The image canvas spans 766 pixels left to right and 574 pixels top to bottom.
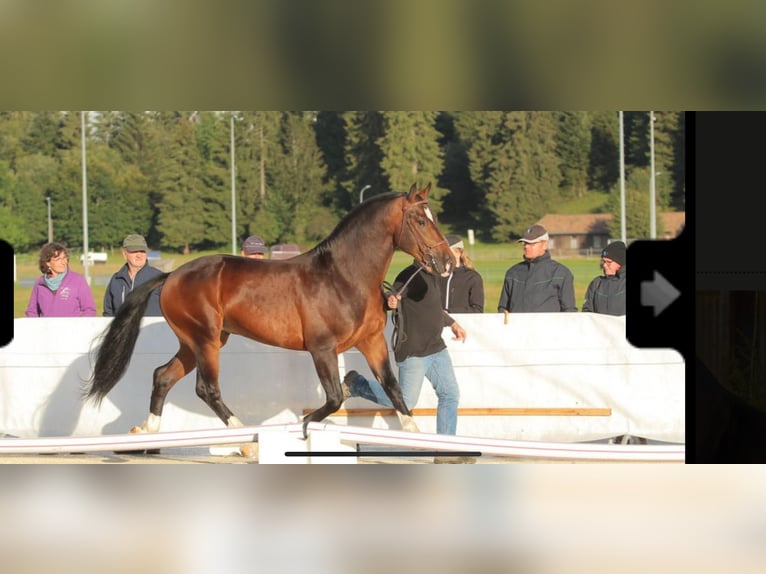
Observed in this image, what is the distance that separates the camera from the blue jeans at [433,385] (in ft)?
15.3

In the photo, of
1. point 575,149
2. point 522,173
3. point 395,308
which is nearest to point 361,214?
point 395,308

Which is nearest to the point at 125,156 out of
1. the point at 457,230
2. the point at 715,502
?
the point at 457,230

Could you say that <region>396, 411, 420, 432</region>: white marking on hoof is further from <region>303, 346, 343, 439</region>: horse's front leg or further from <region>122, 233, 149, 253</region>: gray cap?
<region>122, 233, 149, 253</region>: gray cap

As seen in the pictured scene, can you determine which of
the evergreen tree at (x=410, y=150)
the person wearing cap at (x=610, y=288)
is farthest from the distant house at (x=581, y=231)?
the person wearing cap at (x=610, y=288)

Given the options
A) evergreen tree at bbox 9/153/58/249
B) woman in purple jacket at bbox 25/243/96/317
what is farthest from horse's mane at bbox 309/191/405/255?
evergreen tree at bbox 9/153/58/249

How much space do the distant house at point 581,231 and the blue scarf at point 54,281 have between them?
34.3 ft

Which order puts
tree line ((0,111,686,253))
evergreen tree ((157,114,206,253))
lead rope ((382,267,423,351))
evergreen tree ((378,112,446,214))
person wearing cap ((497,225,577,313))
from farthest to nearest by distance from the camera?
1. evergreen tree ((157,114,206,253))
2. tree line ((0,111,686,253))
3. evergreen tree ((378,112,446,214))
4. person wearing cap ((497,225,577,313))
5. lead rope ((382,267,423,351))

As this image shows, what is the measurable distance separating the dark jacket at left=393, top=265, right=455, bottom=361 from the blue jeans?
0.04 m

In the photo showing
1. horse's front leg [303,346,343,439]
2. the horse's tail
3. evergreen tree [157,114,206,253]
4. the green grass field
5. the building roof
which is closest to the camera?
horse's front leg [303,346,343,439]

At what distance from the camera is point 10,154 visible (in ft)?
53.9

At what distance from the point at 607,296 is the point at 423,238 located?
91cm

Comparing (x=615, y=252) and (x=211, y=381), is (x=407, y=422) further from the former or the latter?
(x=615, y=252)

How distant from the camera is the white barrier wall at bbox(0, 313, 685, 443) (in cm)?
471
